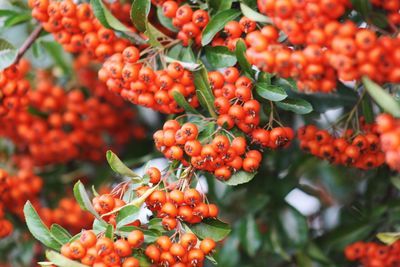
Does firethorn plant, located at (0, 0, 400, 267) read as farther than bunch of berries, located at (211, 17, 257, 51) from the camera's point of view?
No

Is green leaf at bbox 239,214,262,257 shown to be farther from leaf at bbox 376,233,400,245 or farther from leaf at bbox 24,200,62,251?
leaf at bbox 24,200,62,251

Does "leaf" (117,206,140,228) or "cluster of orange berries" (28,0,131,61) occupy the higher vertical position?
"cluster of orange berries" (28,0,131,61)

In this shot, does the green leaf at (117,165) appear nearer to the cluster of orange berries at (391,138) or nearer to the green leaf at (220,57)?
the green leaf at (220,57)

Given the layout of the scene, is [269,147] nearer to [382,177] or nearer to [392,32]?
[392,32]

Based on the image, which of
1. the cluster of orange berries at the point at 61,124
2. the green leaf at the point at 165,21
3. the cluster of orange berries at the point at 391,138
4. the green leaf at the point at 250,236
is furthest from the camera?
the cluster of orange berries at the point at 61,124

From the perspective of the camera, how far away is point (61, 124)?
159 inches

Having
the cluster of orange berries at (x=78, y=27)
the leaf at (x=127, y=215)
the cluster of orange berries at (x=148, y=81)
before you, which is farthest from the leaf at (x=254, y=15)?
the leaf at (x=127, y=215)

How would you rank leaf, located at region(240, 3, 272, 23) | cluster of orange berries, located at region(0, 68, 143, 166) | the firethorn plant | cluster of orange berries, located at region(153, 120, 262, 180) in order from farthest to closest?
cluster of orange berries, located at region(0, 68, 143, 166) < cluster of orange berries, located at region(153, 120, 262, 180) < leaf, located at region(240, 3, 272, 23) < the firethorn plant

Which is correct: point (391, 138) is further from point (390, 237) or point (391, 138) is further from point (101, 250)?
point (101, 250)

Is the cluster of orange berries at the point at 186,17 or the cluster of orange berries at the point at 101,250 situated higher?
the cluster of orange berries at the point at 186,17

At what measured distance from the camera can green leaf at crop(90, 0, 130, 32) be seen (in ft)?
8.80

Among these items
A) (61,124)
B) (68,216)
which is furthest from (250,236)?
(61,124)

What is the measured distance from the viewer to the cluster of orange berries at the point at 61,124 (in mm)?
3959

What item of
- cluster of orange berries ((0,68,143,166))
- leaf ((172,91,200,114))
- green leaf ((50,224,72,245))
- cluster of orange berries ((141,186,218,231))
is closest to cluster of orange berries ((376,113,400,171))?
cluster of orange berries ((141,186,218,231))
